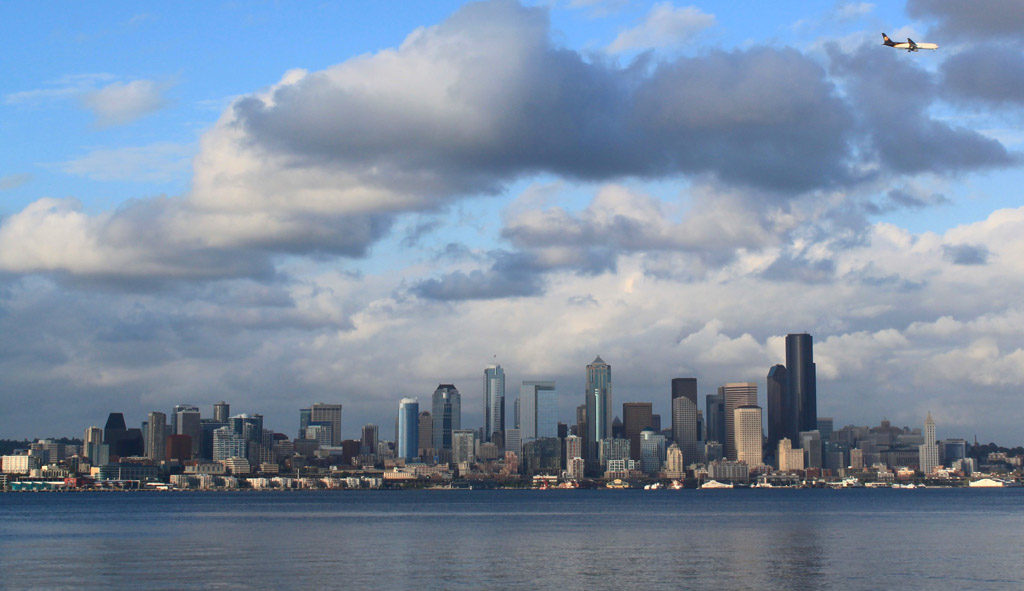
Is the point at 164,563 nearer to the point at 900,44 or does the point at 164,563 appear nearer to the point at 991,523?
the point at 900,44

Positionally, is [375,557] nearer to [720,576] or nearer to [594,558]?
[594,558]

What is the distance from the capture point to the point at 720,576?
88688 mm

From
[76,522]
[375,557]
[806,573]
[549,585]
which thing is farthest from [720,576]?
[76,522]

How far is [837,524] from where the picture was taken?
172 m

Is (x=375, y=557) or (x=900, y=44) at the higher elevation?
(x=900, y=44)

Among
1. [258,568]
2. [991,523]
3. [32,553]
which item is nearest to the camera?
[258,568]

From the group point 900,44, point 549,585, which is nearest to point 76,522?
point 549,585

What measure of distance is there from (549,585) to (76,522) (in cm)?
13729

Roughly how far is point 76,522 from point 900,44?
157586 millimetres

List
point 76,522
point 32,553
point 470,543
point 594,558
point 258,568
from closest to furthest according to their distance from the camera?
point 258,568 < point 594,558 < point 32,553 < point 470,543 < point 76,522

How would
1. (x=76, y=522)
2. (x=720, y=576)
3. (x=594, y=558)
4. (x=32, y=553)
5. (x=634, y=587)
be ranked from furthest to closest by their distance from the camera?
(x=76, y=522) → (x=32, y=553) → (x=594, y=558) → (x=720, y=576) → (x=634, y=587)

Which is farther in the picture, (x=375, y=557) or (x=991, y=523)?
(x=991, y=523)

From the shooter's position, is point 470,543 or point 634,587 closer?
point 634,587

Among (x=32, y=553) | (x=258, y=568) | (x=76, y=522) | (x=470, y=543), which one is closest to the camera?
(x=258, y=568)
